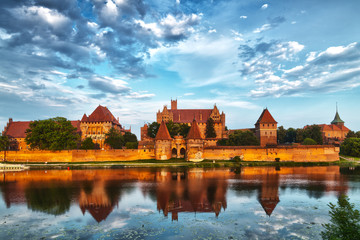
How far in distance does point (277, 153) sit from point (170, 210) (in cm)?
3290

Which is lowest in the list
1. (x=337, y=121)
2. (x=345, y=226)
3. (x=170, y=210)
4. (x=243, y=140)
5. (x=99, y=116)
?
(x=170, y=210)

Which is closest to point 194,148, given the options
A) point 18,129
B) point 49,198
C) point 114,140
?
point 114,140

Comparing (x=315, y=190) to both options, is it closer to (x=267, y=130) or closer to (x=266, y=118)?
(x=267, y=130)

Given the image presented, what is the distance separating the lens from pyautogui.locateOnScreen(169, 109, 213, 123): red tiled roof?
68.2m

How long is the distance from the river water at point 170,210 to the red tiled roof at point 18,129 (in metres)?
40.6

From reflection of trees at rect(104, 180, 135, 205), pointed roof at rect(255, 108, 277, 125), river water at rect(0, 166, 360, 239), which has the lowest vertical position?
river water at rect(0, 166, 360, 239)

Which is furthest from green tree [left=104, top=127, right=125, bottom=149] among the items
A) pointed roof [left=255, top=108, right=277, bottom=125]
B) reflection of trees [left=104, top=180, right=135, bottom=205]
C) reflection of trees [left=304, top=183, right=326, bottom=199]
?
reflection of trees [left=304, top=183, right=326, bottom=199]

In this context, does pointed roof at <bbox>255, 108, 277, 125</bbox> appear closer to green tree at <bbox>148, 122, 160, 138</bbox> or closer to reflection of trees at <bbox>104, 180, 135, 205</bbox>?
green tree at <bbox>148, 122, 160, 138</bbox>

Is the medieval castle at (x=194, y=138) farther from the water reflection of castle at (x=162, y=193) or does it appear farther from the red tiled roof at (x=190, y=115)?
the water reflection of castle at (x=162, y=193)

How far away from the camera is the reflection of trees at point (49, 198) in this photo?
1548 cm

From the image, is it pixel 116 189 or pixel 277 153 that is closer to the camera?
pixel 116 189

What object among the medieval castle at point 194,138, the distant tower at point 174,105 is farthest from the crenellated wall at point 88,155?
the distant tower at point 174,105

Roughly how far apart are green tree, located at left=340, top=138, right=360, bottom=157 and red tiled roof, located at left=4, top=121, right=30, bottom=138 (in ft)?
203

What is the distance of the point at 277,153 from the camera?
144 feet
